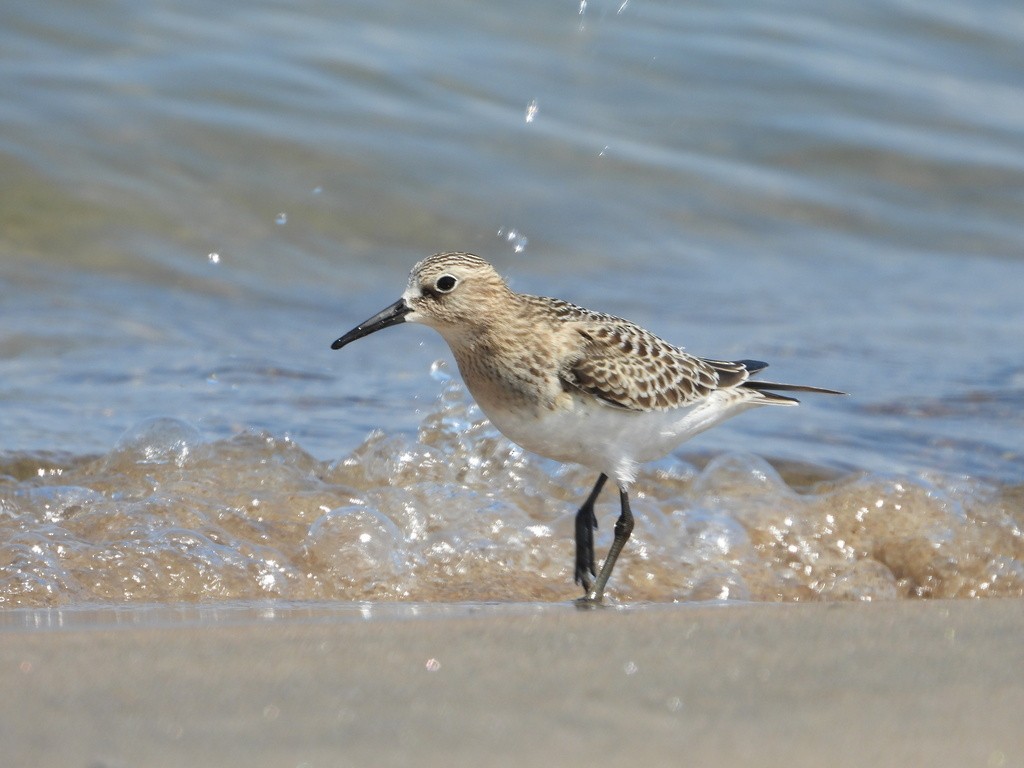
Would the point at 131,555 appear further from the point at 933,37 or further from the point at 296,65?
the point at 933,37

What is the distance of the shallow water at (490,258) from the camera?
20.0 feet

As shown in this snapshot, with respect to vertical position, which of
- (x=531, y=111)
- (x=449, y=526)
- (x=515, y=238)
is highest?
(x=531, y=111)

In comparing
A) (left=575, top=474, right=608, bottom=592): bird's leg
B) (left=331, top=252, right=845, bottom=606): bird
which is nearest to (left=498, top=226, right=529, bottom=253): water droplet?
(left=331, top=252, right=845, bottom=606): bird

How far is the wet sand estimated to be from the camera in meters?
3.12

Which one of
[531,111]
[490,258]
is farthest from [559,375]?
[531,111]

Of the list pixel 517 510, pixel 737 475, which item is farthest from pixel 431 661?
pixel 737 475

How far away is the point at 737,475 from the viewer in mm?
6852

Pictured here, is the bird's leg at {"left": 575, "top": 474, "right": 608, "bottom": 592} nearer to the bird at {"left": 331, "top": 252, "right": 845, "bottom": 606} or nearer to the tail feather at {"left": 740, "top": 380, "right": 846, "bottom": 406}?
the bird at {"left": 331, "top": 252, "right": 845, "bottom": 606}

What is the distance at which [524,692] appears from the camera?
3480 millimetres

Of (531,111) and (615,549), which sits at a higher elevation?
(531,111)

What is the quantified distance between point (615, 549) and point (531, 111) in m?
7.04

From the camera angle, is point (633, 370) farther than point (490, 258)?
No

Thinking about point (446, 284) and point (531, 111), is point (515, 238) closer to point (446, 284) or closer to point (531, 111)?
point (531, 111)

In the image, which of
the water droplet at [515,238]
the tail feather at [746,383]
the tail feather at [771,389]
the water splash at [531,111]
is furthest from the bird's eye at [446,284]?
the water splash at [531,111]
